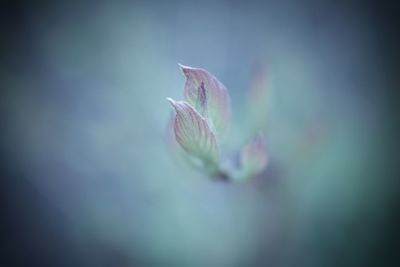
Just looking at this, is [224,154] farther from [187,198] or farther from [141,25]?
[141,25]

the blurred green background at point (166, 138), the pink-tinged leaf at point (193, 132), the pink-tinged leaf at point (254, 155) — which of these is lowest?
the pink-tinged leaf at point (193, 132)

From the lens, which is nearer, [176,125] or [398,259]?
[176,125]

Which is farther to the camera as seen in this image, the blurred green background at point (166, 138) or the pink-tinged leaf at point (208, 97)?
the blurred green background at point (166, 138)

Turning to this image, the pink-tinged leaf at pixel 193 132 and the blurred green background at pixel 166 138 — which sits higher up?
the blurred green background at pixel 166 138

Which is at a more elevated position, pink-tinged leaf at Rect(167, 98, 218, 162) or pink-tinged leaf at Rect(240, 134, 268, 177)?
pink-tinged leaf at Rect(240, 134, 268, 177)

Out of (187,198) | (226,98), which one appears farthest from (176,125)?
(187,198)
